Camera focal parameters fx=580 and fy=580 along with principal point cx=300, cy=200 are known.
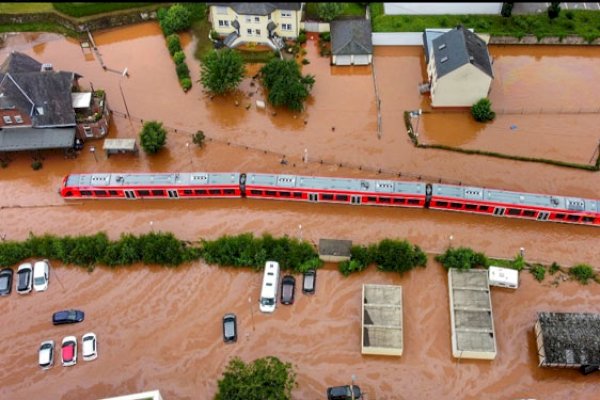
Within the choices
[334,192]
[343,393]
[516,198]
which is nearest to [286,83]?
[334,192]

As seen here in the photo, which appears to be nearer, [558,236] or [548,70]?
[558,236]

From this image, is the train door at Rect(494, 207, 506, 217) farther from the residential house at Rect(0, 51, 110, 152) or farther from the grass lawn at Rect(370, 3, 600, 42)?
the residential house at Rect(0, 51, 110, 152)

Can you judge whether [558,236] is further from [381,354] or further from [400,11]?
[400,11]

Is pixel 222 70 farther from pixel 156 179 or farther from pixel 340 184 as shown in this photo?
pixel 340 184

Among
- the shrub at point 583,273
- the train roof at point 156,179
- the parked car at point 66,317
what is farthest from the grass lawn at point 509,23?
the parked car at point 66,317

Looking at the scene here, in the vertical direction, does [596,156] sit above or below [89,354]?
above

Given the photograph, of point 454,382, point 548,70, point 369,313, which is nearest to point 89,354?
point 369,313
